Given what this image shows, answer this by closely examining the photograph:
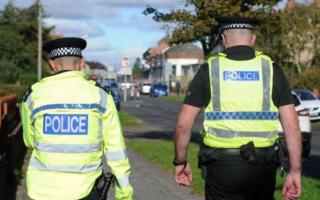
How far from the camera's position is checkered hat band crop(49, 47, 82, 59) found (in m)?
Result: 4.95

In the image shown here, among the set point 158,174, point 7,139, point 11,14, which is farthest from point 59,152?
point 11,14

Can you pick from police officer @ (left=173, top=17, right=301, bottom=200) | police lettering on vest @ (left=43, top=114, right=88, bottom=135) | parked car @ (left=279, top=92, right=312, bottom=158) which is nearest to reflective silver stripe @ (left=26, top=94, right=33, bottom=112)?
police lettering on vest @ (left=43, top=114, right=88, bottom=135)

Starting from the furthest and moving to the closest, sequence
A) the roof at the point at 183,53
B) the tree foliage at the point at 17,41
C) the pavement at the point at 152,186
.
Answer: the roof at the point at 183,53 → the tree foliage at the point at 17,41 → the pavement at the point at 152,186

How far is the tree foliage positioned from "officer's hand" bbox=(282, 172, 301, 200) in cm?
5015

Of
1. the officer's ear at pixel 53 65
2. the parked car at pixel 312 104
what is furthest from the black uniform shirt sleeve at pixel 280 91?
the parked car at pixel 312 104

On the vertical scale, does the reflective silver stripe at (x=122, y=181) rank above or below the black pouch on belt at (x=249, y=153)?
below

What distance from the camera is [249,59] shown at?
5.33 metres

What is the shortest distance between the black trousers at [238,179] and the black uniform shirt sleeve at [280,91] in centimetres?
44

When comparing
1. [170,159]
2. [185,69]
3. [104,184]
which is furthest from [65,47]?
[185,69]

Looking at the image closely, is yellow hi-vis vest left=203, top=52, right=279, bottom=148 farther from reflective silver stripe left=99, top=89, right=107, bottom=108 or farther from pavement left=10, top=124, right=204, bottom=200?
pavement left=10, top=124, right=204, bottom=200

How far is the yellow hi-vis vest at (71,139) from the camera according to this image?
4.77 metres

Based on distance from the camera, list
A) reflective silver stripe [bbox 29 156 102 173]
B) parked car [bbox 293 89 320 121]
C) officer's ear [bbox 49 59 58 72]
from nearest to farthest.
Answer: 1. reflective silver stripe [bbox 29 156 102 173]
2. officer's ear [bbox 49 59 58 72]
3. parked car [bbox 293 89 320 121]

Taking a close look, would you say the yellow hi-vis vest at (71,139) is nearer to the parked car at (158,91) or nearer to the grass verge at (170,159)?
the grass verge at (170,159)

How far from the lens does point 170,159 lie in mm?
15711
